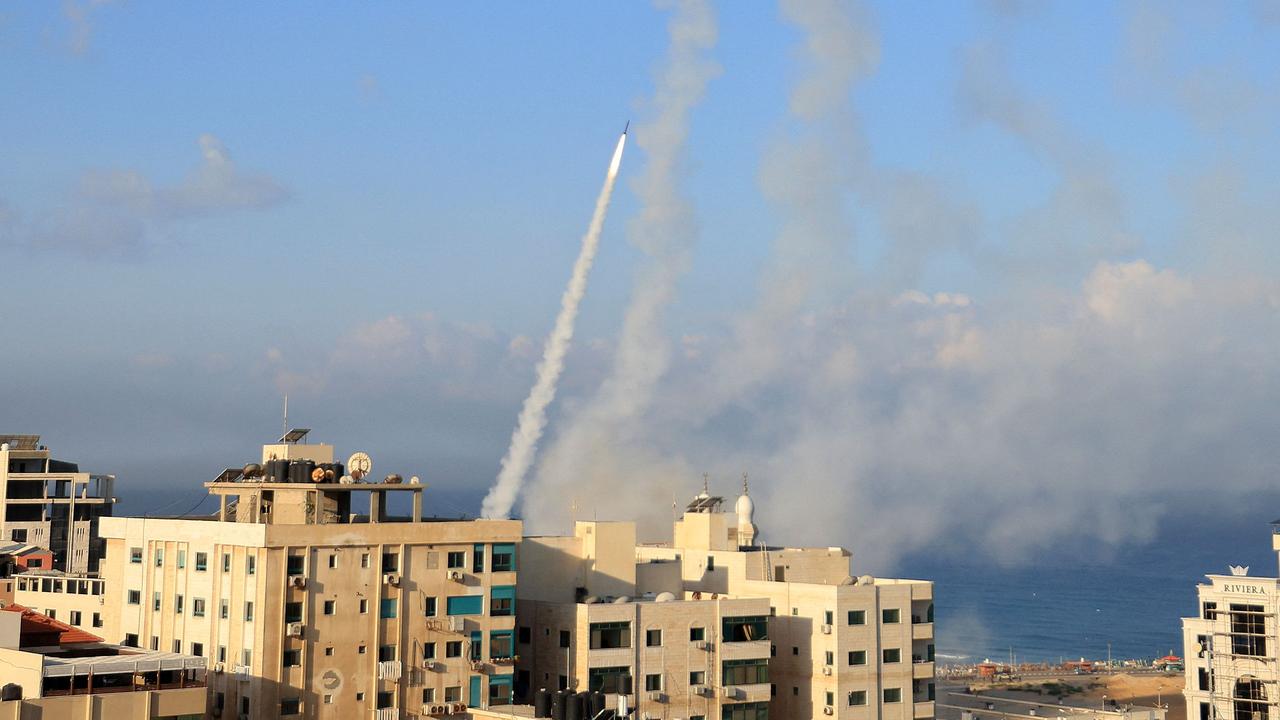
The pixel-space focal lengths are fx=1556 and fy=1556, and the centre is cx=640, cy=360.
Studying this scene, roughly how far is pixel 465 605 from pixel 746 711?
59.5ft

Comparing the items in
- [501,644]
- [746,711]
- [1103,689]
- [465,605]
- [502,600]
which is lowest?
[1103,689]

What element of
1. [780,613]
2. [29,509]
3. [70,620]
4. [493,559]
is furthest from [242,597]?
[29,509]

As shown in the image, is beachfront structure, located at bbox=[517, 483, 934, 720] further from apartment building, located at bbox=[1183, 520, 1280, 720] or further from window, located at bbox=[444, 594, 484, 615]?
apartment building, located at bbox=[1183, 520, 1280, 720]

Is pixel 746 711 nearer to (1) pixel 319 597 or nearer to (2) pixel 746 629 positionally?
(2) pixel 746 629

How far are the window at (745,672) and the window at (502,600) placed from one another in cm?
1314

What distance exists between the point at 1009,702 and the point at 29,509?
8423 centimetres

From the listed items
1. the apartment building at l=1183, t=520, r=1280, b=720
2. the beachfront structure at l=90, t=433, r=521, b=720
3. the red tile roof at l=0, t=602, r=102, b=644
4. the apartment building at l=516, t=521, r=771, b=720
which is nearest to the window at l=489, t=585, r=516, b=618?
the beachfront structure at l=90, t=433, r=521, b=720

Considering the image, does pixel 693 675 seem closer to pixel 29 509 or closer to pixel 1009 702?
pixel 1009 702

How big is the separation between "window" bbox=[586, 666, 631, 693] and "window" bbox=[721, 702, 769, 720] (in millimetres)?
7108

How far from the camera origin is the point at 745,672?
88.7 metres

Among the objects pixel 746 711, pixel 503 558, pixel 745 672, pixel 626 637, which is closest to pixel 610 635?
pixel 626 637

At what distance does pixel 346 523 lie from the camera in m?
81.9

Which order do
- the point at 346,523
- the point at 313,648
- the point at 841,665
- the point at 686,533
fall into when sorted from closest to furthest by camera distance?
the point at 313,648 → the point at 346,523 → the point at 841,665 → the point at 686,533

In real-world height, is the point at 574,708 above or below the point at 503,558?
below
